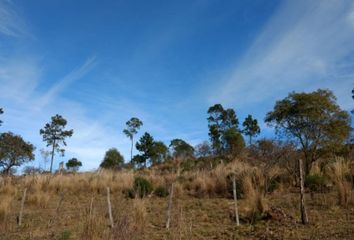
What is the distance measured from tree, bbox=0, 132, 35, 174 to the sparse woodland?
66.8 feet

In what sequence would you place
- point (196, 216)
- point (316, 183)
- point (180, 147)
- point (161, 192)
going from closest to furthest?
point (196, 216)
point (316, 183)
point (161, 192)
point (180, 147)

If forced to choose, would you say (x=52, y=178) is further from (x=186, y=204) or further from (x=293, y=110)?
(x=293, y=110)

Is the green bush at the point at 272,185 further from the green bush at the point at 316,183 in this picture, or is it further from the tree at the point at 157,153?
the tree at the point at 157,153

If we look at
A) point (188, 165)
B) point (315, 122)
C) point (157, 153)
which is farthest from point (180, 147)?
point (315, 122)

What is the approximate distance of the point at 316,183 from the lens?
10.1 metres

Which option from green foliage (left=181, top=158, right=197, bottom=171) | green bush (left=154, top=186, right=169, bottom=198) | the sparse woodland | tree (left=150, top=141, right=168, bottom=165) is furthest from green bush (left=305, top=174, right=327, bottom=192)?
tree (left=150, top=141, right=168, bottom=165)

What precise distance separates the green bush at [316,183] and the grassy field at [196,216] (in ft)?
1.53

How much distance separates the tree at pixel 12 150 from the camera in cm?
3334

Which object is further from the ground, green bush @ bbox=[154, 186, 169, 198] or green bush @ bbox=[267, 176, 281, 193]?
green bush @ bbox=[267, 176, 281, 193]

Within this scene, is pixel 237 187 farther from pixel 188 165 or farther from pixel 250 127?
pixel 250 127

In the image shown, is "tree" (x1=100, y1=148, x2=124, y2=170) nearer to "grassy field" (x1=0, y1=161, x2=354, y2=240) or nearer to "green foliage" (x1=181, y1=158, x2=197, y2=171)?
"green foliage" (x1=181, y1=158, x2=197, y2=171)

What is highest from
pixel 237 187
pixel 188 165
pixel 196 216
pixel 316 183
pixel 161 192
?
pixel 188 165

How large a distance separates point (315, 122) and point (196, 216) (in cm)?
835

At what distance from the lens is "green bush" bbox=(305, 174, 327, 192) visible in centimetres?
997
